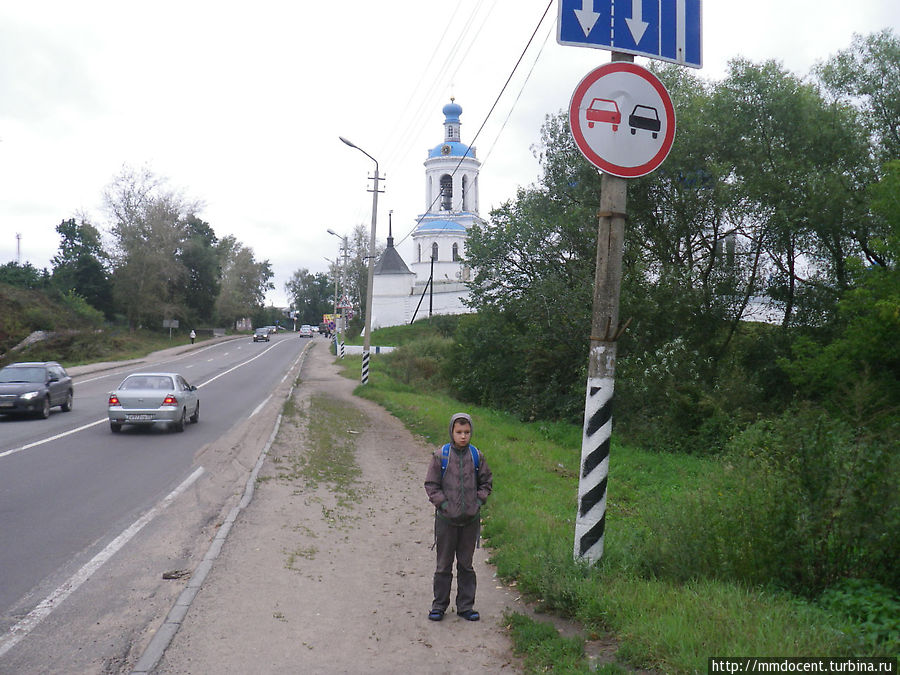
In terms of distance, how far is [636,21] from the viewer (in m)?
5.96

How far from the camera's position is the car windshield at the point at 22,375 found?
758 inches

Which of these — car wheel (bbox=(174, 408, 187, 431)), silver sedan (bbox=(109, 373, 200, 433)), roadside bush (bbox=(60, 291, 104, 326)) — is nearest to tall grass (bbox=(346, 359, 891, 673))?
silver sedan (bbox=(109, 373, 200, 433))

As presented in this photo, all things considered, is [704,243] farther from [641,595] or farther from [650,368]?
[641,595]

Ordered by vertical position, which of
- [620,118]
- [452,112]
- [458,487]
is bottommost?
[458,487]

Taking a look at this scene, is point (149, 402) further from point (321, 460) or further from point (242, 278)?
point (242, 278)

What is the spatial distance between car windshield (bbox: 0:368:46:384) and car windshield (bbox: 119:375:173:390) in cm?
375

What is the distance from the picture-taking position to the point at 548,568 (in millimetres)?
6008

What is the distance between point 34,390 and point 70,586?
1460 cm

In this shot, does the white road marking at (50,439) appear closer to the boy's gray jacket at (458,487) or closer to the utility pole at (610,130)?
the boy's gray jacket at (458,487)

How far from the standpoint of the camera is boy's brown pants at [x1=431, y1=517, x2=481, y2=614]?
571cm

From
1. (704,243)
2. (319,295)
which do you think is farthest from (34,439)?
(319,295)

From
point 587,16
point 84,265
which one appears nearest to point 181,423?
point 587,16

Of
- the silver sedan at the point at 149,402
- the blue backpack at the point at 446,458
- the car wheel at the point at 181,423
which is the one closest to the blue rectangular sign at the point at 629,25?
the blue backpack at the point at 446,458

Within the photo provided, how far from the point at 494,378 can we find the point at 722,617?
64.3ft
